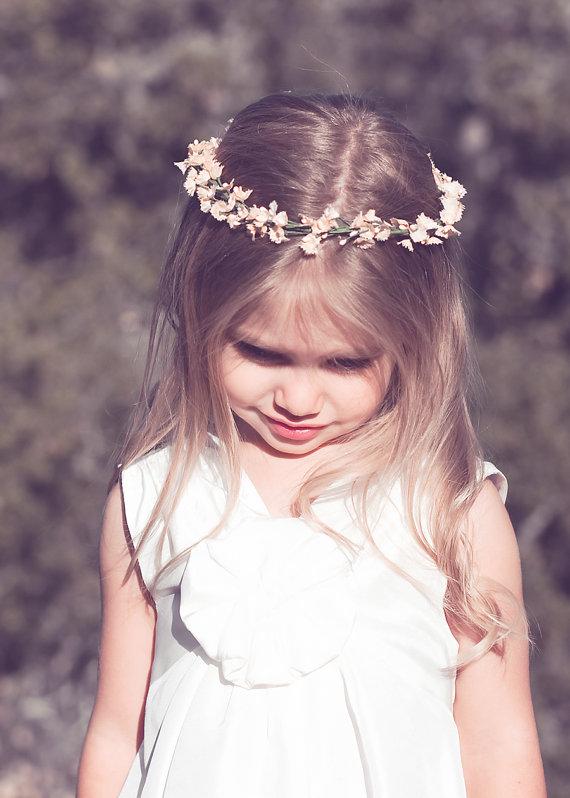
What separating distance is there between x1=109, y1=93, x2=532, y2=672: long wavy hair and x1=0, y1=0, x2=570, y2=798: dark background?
2029 mm

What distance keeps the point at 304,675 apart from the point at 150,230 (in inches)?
127

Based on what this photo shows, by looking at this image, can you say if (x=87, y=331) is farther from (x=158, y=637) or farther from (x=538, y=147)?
(x=158, y=637)

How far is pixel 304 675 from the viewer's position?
140cm

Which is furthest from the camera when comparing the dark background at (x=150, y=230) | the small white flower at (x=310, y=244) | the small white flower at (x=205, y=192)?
the dark background at (x=150, y=230)

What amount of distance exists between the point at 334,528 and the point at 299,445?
0.13m

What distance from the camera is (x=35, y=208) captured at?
464cm

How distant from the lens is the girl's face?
53.6 inches

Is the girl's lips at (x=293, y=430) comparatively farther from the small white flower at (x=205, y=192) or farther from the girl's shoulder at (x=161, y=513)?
the small white flower at (x=205, y=192)

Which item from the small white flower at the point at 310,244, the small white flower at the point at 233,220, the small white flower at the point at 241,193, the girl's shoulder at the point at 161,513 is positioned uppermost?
the small white flower at the point at 241,193

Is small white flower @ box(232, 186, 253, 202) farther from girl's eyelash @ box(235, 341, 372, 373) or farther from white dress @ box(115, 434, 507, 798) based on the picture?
white dress @ box(115, 434, 507, 798)

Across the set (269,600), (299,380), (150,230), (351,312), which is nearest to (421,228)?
(351,312)

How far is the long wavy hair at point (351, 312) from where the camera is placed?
1368 millimetres

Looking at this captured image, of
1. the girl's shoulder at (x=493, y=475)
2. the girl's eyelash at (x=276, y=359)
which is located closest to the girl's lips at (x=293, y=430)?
the girl's eyelash at (x=276, y=359)

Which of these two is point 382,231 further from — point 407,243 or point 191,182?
point 191,182
